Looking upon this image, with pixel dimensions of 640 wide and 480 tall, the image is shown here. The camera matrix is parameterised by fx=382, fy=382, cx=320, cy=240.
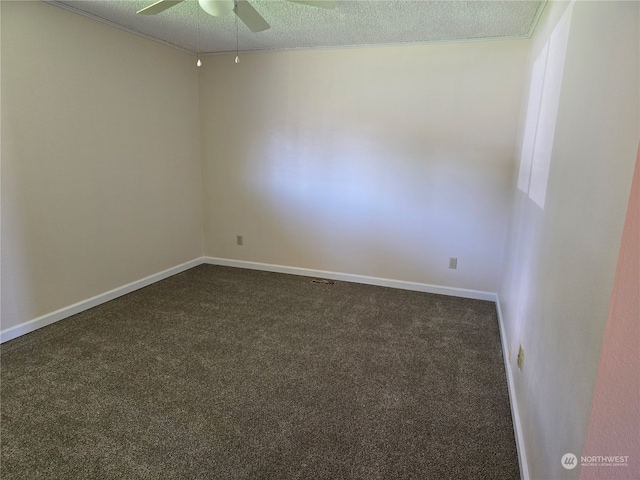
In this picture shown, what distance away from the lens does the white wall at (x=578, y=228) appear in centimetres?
93

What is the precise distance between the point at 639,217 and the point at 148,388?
7.85 ft

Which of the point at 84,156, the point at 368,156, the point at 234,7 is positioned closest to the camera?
the point at 234,7

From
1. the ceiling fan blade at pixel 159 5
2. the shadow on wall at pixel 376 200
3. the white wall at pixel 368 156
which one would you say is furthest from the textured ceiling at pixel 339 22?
the shadow on wall at pixel 376 200

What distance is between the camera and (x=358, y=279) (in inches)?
163

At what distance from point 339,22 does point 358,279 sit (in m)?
2.43

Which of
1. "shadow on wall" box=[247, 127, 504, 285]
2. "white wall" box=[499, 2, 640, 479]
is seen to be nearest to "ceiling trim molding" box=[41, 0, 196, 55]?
"shadow on wall" box=[247, 127, 504, 285]

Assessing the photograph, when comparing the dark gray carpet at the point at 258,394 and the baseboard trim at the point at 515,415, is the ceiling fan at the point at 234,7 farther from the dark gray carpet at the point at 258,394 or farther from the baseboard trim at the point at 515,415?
Result: the baseboard trim at the point at 515,415

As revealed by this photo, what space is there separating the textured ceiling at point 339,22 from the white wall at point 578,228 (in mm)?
962

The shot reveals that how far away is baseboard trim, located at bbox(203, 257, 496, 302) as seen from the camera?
3.77 meters

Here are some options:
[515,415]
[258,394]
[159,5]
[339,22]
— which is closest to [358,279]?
[258,394]

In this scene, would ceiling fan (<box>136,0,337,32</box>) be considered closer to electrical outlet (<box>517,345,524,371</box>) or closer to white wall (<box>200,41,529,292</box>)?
white wall (<box>200,41,529,292</box>)

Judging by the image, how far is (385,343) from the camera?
281cm

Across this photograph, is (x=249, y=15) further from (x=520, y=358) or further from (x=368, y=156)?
(x=520, y=358)

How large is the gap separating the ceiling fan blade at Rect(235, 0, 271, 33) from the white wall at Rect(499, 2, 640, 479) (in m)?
1.67
